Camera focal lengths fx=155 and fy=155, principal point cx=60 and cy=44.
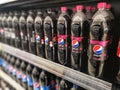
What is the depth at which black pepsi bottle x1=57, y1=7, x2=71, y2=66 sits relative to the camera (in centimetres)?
105

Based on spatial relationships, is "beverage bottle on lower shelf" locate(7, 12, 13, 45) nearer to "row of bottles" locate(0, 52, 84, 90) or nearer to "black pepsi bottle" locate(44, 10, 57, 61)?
"row of bottles" locate(0, 52, 84, 90)

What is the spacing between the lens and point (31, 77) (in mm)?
1552

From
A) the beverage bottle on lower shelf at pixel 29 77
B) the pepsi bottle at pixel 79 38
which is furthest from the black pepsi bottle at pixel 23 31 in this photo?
the pepsi bottle at pixel 79 38

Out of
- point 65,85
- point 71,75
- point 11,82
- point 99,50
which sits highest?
point 99,50

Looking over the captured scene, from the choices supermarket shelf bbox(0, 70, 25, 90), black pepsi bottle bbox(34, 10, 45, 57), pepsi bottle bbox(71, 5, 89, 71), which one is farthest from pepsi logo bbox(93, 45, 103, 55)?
supermarket shelf bbox(0, 70, 25, 90)

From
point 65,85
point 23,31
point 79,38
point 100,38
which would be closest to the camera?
point 100,38

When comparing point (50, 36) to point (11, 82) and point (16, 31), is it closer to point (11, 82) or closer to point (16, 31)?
point (16, 31)

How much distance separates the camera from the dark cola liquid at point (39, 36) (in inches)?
48.8

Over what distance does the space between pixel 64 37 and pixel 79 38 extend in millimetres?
138

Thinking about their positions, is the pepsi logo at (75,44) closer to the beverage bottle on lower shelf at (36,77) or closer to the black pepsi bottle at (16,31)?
the beverage bottle on lower shelf at (36,77)

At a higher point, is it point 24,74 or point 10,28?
point 10,28

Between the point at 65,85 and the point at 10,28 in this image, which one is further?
the point at 10,28

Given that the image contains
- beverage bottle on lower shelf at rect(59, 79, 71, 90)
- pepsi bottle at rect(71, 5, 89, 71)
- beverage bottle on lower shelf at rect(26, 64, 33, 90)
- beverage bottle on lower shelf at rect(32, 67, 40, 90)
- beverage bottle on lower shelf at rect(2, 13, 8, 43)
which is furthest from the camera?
beverage bottle on lower shelf at rect(2, 13, 8, 43)

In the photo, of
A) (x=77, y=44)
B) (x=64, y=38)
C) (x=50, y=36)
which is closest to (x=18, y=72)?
(x=50, y=36)
